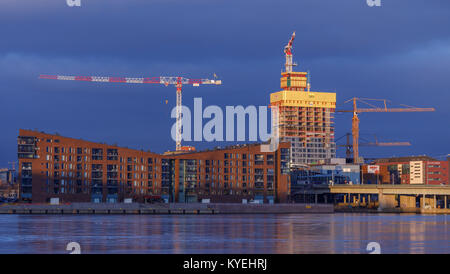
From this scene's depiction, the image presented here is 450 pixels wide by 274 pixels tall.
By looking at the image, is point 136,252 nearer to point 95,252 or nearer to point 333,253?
point 95,252

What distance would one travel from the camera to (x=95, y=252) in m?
70.8
